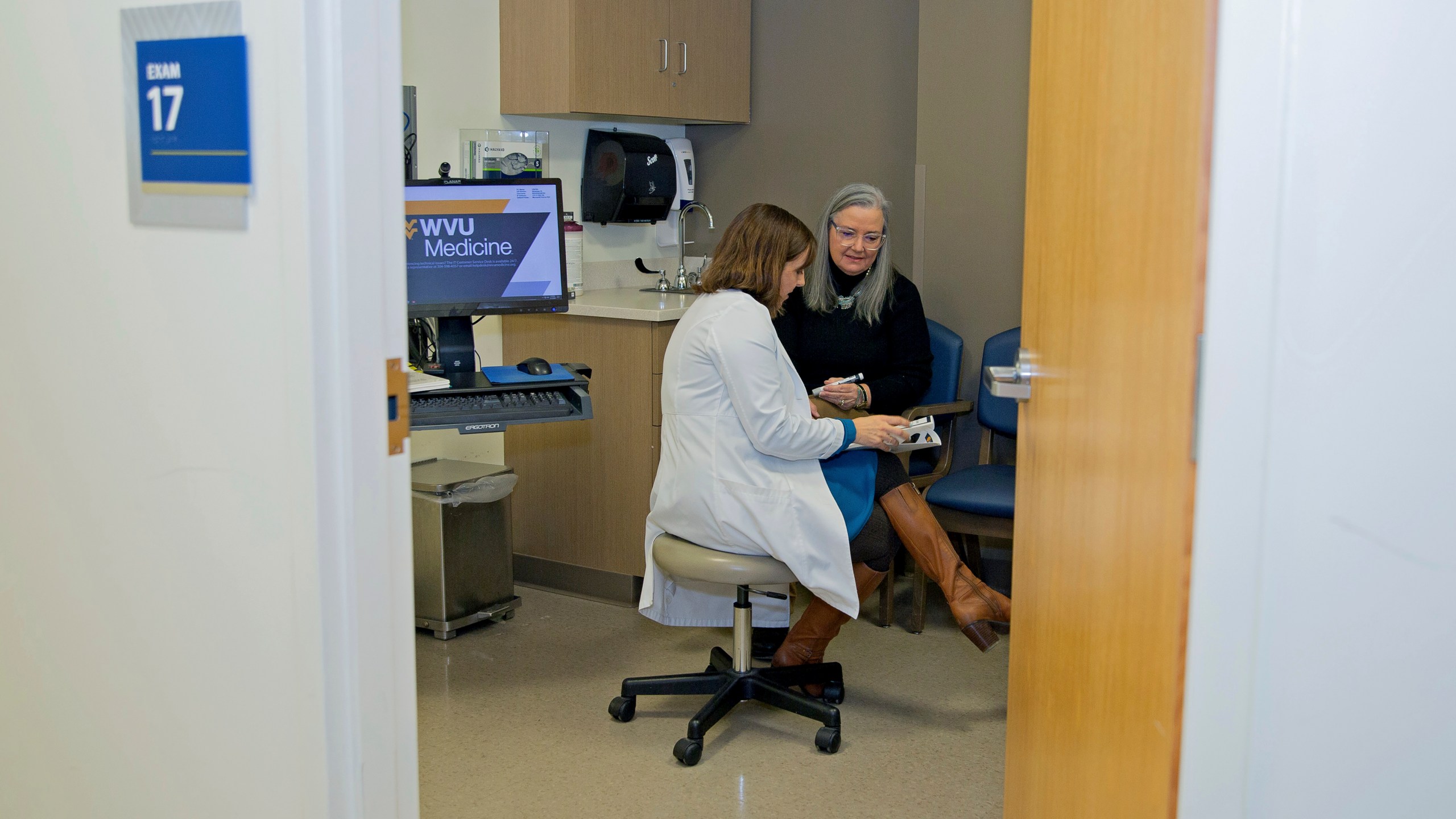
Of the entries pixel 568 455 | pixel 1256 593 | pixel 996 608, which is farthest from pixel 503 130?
pixel 1256 593

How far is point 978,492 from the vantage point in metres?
3.37

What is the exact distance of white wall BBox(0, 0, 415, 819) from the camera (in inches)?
44.7

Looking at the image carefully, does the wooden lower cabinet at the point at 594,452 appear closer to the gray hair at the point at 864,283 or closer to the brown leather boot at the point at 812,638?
the gray hair at the point at 864,283

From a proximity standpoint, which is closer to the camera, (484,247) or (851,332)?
(484,247)

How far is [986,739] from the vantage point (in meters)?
2.85

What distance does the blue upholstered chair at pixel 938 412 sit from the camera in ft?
12.1

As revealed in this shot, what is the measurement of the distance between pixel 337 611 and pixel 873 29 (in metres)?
3.56

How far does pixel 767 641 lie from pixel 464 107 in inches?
78.6

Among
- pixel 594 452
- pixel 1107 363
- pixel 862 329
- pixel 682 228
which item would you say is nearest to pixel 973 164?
pixel 862 329

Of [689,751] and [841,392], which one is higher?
[841,392]

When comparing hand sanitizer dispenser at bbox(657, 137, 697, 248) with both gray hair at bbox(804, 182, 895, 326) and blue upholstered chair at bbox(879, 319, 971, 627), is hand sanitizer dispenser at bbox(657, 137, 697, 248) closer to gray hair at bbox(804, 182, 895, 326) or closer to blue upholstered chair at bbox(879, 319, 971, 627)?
gray hair at bbox(804, 182, 895, 326)

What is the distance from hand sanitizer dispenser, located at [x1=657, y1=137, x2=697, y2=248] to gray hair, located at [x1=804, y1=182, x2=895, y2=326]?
3.43 ft

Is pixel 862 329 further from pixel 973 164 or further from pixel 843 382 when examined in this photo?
pixel 973 164

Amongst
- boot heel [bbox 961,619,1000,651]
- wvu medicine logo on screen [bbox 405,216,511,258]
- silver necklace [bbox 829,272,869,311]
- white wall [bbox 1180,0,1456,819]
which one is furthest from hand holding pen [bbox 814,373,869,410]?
white wall [bbox 1180,0,1456,819]
